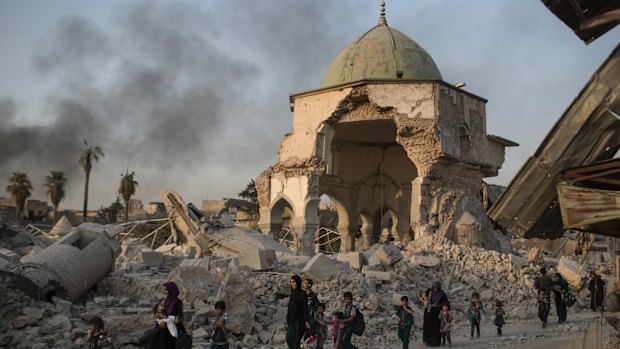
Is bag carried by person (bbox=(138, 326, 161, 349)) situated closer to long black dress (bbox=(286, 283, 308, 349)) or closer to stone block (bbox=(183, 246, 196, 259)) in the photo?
long black dress (bbox=(286, 283, 308, 349))

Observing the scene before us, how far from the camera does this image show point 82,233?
38.4 feet

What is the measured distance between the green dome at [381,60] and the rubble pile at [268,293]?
7.70m

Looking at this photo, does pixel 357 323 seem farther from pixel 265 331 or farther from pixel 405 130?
pixel 405 130

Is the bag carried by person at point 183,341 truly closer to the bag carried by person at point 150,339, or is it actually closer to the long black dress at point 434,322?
the bag carried by person at point 150,339

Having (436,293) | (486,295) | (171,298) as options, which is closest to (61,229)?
(486,295)

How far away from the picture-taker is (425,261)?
1312 centimetres

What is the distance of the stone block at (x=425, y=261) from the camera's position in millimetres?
13055

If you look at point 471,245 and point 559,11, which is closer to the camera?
point 559,11

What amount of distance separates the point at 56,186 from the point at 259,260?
35370 millimetres

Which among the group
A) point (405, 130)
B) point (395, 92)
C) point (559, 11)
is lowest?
point (559, 11)

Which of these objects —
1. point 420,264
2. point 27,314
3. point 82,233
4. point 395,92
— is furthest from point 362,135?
point 27,314

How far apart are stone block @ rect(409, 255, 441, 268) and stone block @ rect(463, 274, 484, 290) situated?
0.78m

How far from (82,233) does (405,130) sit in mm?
9766

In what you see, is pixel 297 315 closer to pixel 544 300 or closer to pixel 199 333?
pixel 199 333
